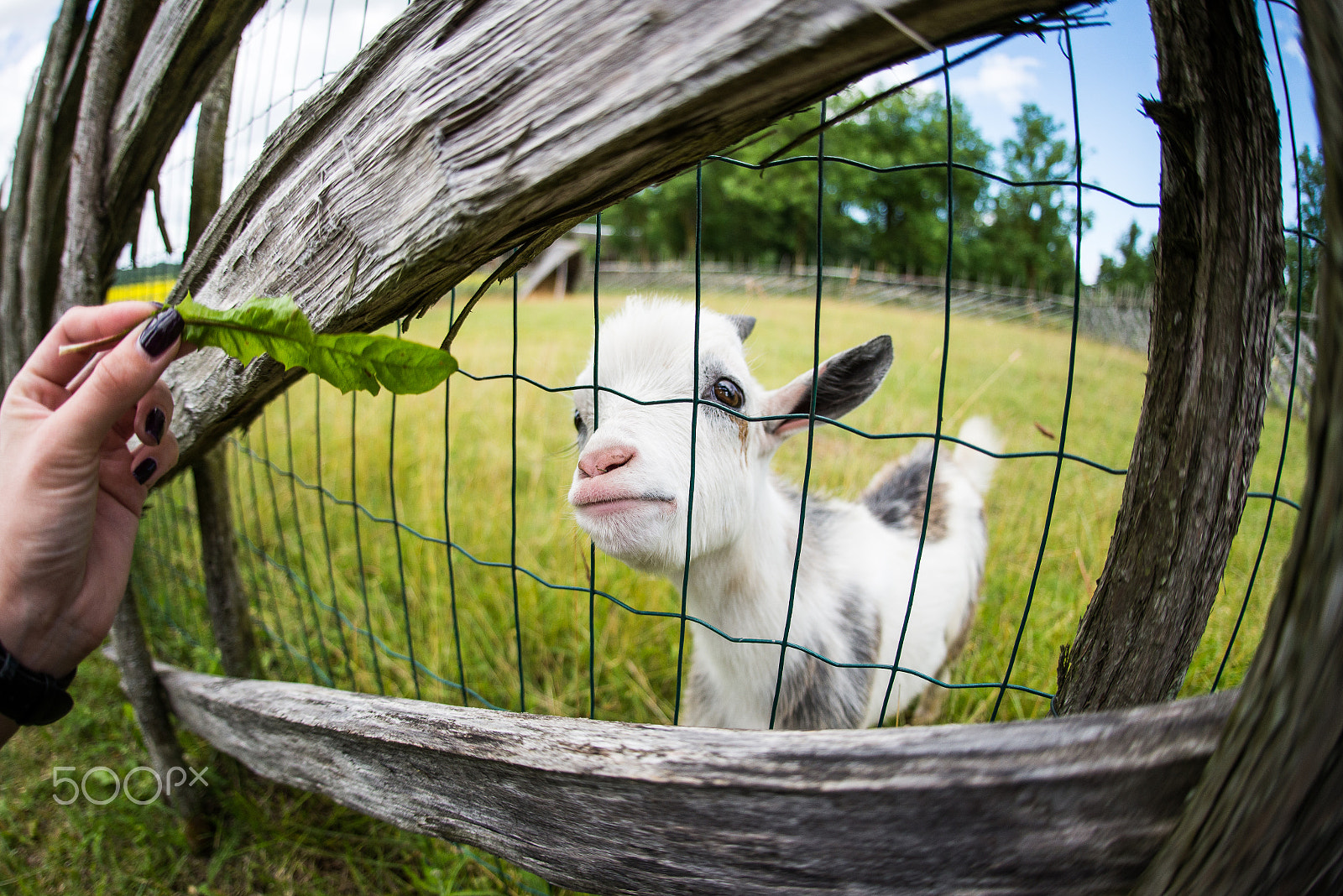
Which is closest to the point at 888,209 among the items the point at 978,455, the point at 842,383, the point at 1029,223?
the point at 1029,223

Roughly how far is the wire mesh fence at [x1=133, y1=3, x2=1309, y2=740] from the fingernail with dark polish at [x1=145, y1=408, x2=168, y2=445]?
1.45 ft

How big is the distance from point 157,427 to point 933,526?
2.74 meters

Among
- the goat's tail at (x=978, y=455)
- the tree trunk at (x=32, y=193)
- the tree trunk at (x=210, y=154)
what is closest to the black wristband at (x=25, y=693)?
the tree trunk at (x=210, y=154)

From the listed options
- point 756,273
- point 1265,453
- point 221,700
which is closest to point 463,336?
point 221,700

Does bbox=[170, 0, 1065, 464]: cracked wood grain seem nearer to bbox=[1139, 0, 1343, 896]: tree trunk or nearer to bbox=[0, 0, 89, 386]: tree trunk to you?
bbox=[1139, 0, 1343, 896]: tree trunk

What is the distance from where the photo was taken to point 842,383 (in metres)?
1.75

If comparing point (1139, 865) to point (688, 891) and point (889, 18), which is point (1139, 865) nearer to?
point (688, 891)

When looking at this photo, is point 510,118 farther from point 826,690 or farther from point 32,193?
point 32,193

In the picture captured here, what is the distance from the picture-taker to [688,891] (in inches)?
37.3

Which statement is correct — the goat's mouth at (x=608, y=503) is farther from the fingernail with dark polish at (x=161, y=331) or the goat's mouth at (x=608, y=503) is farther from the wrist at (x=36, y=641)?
the wrist at (x=36, y=641)

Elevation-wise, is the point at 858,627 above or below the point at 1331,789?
below

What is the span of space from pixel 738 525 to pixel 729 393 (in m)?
0.36

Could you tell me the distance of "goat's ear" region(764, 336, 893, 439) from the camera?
66.4 inches

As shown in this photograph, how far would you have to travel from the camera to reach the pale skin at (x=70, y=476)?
3.28 ft
